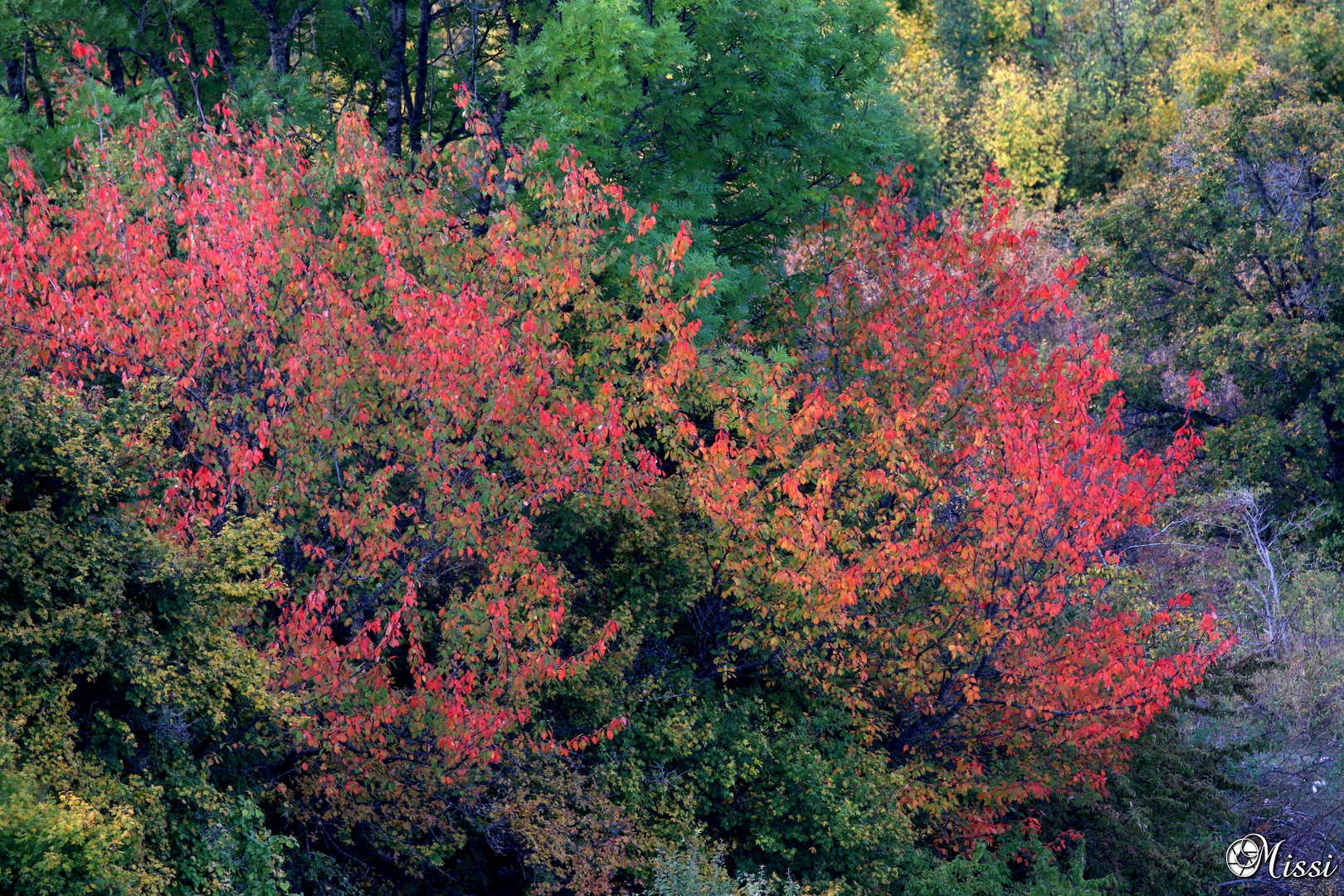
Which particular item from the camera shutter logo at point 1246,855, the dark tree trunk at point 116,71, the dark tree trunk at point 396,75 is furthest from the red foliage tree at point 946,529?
the dark tree trunk at point 116,71

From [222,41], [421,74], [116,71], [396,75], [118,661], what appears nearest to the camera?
[118,661]

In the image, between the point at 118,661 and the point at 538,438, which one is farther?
the point at 538,438

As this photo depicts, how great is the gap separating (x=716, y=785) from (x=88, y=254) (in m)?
9.42

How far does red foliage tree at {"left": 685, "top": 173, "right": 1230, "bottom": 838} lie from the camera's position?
1466 centimetres

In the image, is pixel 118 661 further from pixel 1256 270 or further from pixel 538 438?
pixel 1256 270

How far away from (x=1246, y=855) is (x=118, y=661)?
15026 millimetres

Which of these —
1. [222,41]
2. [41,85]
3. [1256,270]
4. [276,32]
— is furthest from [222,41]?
[1256,270]

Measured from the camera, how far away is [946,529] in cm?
1644

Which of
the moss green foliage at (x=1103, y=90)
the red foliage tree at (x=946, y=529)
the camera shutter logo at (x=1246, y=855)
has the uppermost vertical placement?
the moss green foliage at (x=1103, y=90)

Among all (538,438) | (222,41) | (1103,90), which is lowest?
(538,438)
